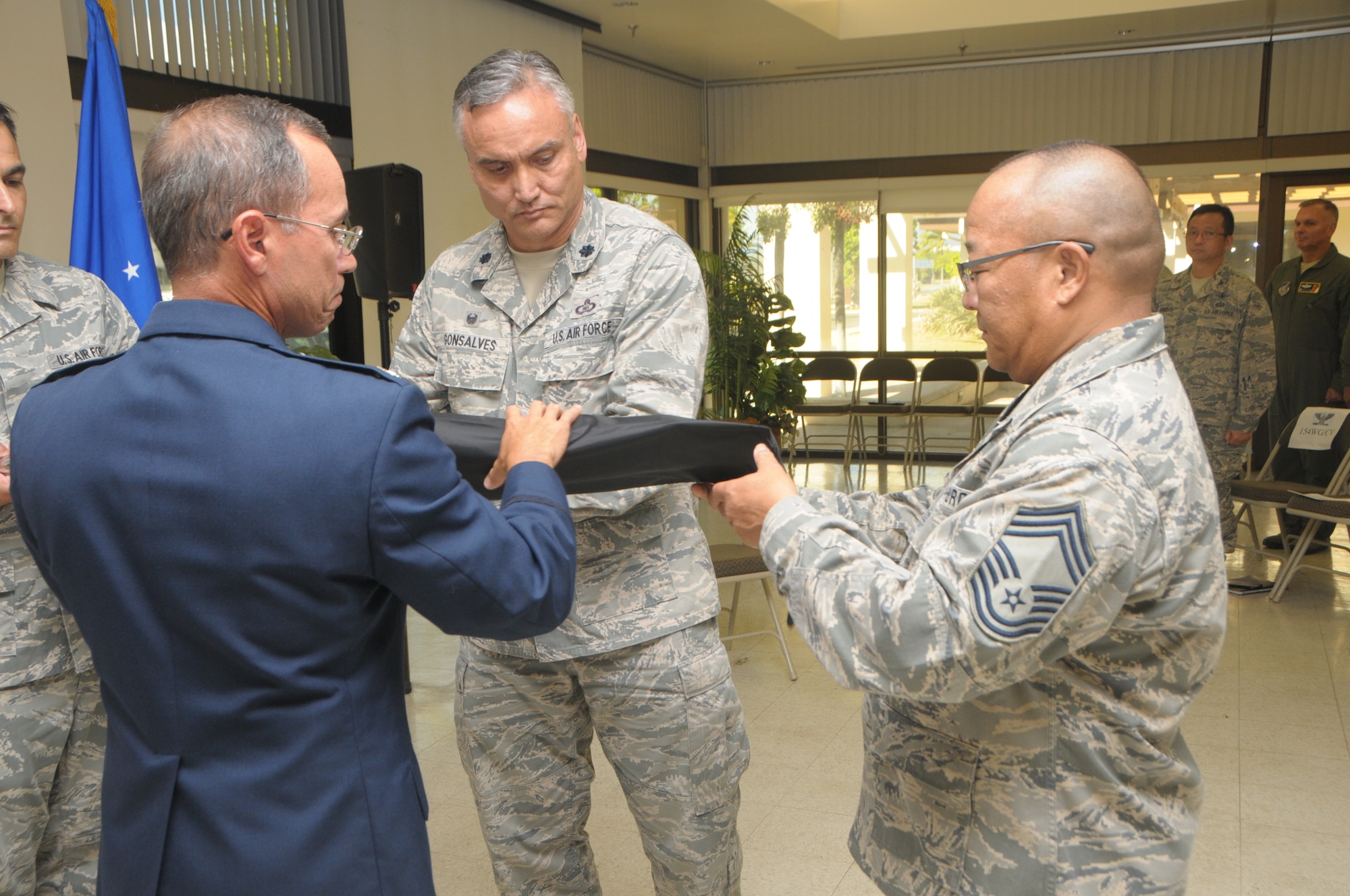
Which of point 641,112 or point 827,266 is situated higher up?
point 641,112

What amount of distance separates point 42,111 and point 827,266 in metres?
7.88

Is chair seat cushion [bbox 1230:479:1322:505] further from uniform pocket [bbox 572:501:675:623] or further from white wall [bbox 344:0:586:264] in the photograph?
white wall [bbox 344:0:586:264]

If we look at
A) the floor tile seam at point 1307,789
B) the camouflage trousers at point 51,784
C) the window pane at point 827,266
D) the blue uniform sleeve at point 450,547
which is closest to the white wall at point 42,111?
the camouflage trousers at point 51,784

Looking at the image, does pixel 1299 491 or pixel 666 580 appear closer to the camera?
pixel 666 580

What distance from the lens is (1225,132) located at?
9.28 meters

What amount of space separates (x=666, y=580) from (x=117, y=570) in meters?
1.04

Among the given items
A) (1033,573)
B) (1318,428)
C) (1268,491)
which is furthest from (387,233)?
(1318,428)

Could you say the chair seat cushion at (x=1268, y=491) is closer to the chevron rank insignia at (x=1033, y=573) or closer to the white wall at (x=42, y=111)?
the chevron rank insignia at (x=1033, y=573)

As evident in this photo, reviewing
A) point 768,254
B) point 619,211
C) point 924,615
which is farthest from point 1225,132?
point 924,615

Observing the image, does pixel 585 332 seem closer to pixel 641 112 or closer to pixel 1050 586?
pixel 1050 586

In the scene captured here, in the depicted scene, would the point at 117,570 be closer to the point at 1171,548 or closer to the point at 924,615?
the point at 924,615

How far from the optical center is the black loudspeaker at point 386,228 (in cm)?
494

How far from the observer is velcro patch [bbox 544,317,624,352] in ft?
6.42

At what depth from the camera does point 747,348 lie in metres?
7.58
